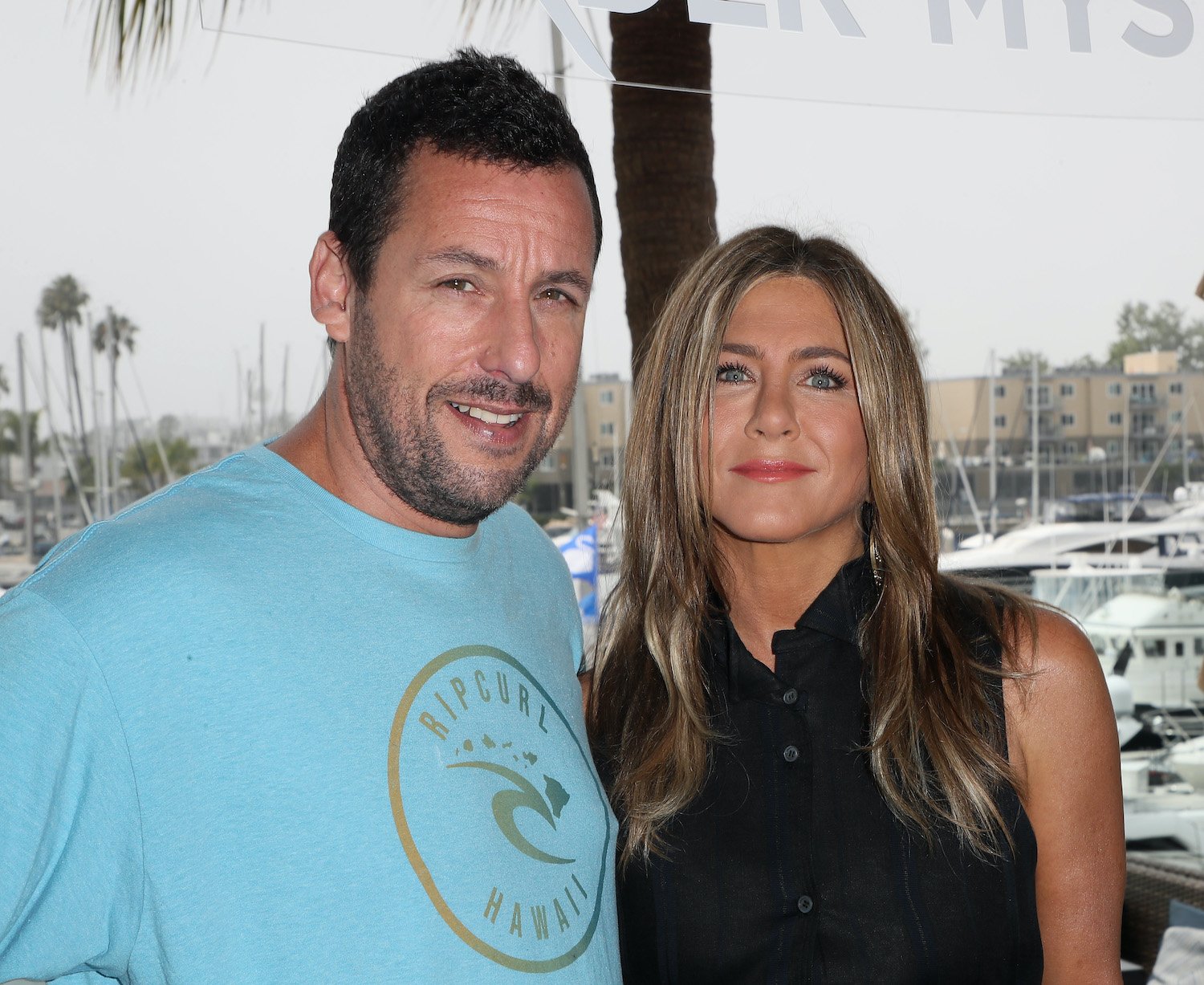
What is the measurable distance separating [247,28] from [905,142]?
10214 mm

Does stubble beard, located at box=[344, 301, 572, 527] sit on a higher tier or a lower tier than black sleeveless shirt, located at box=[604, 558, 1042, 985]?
higher

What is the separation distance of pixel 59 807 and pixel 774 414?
52.9 inches

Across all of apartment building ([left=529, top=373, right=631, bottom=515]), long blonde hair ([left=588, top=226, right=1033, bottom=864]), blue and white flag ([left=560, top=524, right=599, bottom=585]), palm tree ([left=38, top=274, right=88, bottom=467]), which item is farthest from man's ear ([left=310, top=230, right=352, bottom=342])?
palm tree ([left=38, top=274, right=88, bottom=467])

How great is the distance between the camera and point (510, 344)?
161cm

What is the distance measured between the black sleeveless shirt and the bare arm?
47mm

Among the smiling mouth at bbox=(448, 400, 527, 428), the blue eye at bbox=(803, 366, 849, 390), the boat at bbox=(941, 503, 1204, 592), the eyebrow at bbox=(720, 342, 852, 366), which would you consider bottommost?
the boat at bbox=(941, 503, 1204, 592)

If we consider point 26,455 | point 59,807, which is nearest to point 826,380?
point 59,807

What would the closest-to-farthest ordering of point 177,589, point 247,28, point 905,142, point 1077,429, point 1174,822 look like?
point 177,589 → point 247,28 → point 1174,822 → point 905,142 → point 1077,429

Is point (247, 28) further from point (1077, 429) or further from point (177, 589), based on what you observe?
point (1077, 429)

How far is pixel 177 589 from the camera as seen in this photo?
1.34 metres

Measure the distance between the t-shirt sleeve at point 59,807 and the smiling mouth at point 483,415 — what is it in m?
0.59

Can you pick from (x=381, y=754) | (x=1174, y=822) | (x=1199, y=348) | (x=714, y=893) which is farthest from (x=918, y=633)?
(x=1199, y=348)

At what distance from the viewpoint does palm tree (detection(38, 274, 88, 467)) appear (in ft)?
34.4

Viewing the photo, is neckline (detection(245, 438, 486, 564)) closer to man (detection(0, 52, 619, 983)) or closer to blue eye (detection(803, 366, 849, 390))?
man (detection(0, 52, 619, 983))
